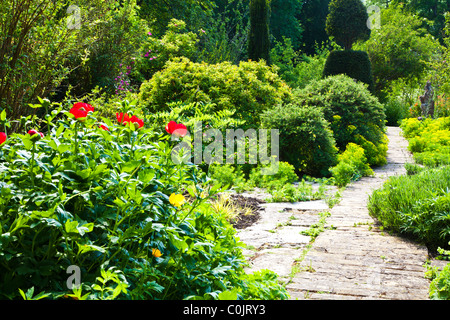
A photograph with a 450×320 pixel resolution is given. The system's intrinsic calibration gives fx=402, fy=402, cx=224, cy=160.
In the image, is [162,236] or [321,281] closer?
[162,236]

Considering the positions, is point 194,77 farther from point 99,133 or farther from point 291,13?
point 291,13

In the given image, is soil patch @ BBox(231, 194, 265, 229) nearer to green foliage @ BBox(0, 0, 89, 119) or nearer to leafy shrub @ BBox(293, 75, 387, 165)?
green foliage @ BBox(0, 0, 89, 119)

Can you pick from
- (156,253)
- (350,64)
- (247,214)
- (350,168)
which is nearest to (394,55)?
(350,64)

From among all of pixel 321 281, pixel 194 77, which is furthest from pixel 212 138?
pixel 321 281

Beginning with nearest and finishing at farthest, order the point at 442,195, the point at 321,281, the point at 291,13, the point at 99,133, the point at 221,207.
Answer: the point at 99,133 < the point at 321,281 < the point at 442,195 < the point at 221,207 < the point at 291,13

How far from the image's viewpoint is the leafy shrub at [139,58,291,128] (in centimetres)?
681

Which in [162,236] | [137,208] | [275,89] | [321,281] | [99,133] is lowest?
[321,281]

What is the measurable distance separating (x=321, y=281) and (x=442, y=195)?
170 centimetres

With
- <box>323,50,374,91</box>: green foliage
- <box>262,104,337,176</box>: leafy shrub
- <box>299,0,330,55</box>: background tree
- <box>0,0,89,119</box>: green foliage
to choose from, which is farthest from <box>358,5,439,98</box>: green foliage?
<box>0,0,89,119</box>: green foliage

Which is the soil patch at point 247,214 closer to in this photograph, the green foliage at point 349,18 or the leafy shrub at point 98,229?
the leafy shrub at point 98,229

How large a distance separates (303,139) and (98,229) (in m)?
5.66

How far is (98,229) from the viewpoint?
173 centimetres

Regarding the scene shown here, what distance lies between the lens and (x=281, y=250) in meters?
3.38

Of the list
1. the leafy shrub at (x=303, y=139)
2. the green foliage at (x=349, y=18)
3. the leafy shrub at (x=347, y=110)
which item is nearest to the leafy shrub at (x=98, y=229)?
the leafy shrub at (x=303, y=139)
